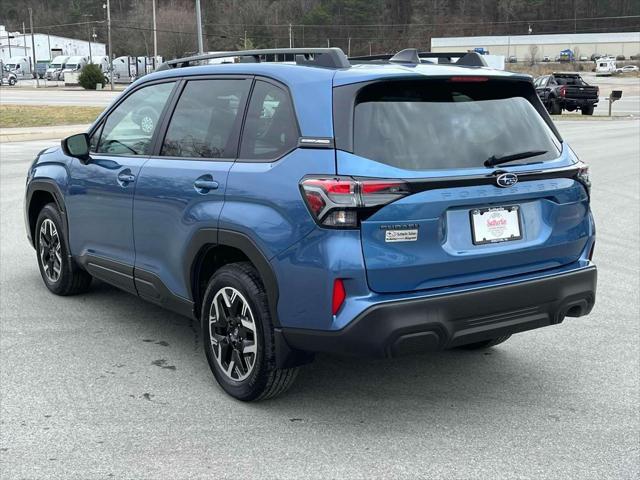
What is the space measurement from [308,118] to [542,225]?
1.34 m

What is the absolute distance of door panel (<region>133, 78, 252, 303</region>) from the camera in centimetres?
404

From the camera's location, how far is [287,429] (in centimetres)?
370

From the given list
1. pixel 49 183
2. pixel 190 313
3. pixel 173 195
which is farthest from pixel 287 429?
pixel 49 183

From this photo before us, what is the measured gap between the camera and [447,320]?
347 centimetres

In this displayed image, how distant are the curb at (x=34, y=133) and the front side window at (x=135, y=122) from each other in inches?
655

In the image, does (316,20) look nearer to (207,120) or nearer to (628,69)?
(628,69)

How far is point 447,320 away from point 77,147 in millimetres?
3074

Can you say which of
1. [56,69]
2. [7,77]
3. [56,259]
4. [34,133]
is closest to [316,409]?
[56,259]

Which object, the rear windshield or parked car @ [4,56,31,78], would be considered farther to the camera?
parked car @ [4,56,31,78]

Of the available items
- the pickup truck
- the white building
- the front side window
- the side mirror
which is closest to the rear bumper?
the front side window

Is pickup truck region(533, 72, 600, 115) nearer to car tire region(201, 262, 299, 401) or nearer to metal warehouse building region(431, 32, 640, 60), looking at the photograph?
car tire region(201, 262, 299, 401)

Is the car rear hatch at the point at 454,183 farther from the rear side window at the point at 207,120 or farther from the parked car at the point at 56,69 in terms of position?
the parked car at the point at 56,69

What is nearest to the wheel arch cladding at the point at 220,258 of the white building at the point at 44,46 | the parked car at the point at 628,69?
the parked car at the point at 628,69

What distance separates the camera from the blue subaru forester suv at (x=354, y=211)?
3.38 metres
